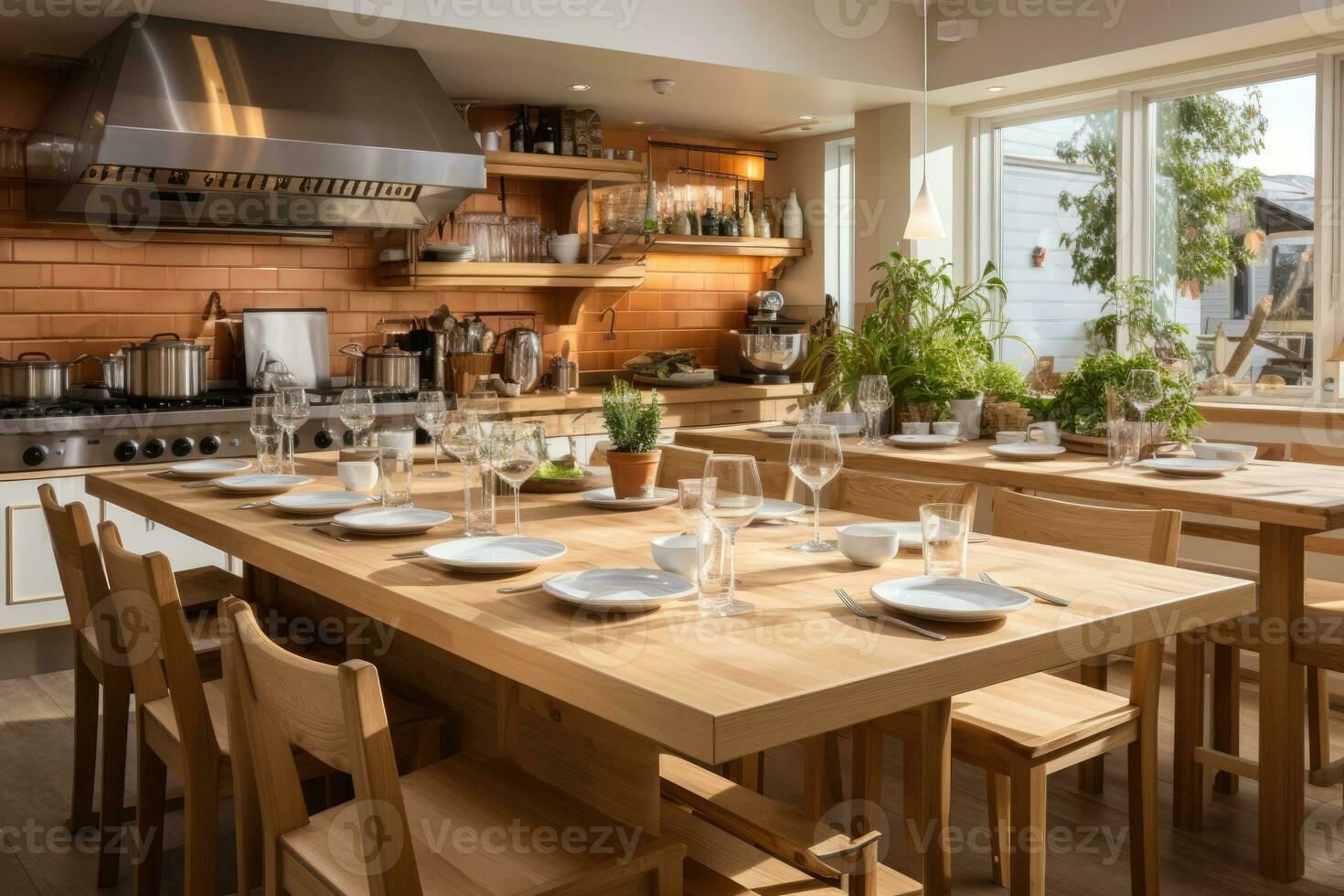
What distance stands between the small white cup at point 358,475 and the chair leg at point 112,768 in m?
0.58

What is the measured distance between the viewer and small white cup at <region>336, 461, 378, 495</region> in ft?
8.19

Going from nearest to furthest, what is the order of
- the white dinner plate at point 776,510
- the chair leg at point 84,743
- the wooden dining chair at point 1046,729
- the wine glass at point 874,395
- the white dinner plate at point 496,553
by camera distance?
the white dinner plate at point 496,553 < the wooden dining chair at point 1046,729 < the white dinner plate at point 776,510 < the chair leg at point 84,743 < the wine glass at point 874,395

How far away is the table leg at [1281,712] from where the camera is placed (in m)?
2.43

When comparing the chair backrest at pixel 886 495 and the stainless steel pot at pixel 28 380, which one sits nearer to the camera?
Answer: the chair backrest at pixel 886 495

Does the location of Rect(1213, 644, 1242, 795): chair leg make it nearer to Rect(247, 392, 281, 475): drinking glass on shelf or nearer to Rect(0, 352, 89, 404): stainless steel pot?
Rect(247, 392, 281, 475): drinking glass on shelf

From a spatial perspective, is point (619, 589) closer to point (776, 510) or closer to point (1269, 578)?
point (776, 510)

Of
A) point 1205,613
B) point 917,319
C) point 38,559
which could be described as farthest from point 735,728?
point 38,559

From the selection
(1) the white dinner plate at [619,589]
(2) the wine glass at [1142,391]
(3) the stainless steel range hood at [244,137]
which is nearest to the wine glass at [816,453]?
(1) the white dinner plate at [619,589]

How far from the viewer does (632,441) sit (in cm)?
238

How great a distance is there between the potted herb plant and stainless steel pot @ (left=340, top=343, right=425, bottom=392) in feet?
8.26

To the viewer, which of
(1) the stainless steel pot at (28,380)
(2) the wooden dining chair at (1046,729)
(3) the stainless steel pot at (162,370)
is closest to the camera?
(2) the wooden dining chair at (1046,729)

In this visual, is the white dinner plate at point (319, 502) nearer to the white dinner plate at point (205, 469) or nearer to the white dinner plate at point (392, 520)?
the white dinner plate at point (392, 520)

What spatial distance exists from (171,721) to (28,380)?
250cm

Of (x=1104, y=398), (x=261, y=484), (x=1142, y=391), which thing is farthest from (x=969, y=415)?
(x=261, y=484)
